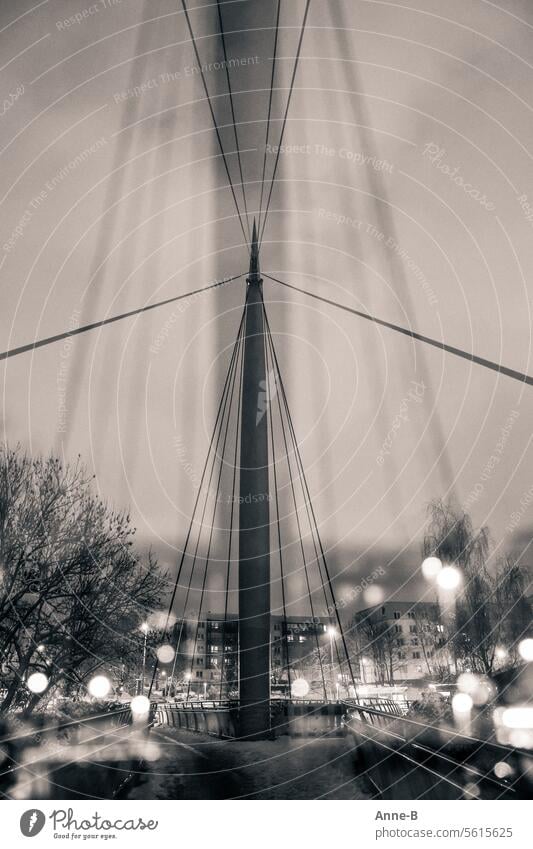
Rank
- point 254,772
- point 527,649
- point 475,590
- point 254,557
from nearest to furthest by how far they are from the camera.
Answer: point 254,772
point 254,557
point 527,649
point 475,590

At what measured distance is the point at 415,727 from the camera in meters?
5.02

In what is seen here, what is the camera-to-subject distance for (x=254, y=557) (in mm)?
6730

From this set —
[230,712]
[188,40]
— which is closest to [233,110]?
[188,40]

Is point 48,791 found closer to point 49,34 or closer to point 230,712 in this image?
point 230,712

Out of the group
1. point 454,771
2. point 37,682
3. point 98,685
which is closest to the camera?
point 454,771

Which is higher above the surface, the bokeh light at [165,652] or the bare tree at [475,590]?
the bare tree at [475,590]

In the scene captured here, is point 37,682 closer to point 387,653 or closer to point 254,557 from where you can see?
point 254,557

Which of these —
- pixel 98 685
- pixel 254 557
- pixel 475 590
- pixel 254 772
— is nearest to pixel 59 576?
pixel 254 557

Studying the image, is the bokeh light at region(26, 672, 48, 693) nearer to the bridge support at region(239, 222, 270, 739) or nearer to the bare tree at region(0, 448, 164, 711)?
the bare tree at region(0, 448, 164, 711)

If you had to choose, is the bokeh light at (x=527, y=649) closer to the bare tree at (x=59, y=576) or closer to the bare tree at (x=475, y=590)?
the bare tree at (x=59, y=576)

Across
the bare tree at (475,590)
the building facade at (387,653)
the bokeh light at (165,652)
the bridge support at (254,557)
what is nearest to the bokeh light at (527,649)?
the bridge support at (254,557)

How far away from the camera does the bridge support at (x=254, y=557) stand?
21.1 ft

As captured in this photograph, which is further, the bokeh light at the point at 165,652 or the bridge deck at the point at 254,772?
the bokeh light at the point at 165,652
